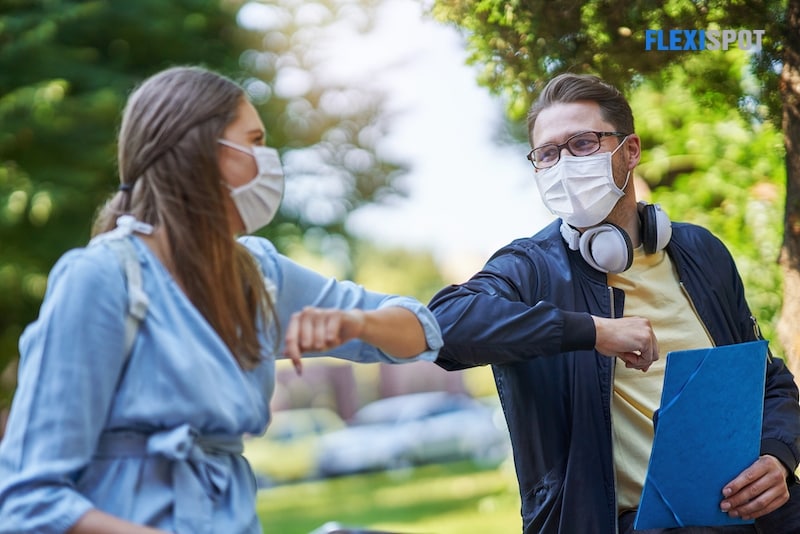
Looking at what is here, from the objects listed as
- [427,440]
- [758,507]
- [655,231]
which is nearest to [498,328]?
[655,231]

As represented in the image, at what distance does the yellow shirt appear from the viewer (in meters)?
2.71

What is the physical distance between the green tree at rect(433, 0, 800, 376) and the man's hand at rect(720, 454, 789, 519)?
3.65ft

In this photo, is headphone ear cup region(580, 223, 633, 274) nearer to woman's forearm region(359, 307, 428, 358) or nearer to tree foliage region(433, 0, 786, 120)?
woman's forearm region(359, 307, 428, 358)

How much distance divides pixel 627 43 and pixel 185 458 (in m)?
2.64

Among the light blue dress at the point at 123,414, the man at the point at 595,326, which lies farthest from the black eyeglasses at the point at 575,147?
the light blue dress at the point at 123,414

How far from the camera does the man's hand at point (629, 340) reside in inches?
94.7

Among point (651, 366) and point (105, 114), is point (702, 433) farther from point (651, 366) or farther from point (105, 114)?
point (105, 114)

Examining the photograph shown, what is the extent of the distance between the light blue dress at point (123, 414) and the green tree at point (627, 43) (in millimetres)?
2196

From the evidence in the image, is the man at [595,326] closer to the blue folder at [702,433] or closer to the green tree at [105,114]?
the blue folder at [702,433]

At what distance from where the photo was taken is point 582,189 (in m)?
2.88

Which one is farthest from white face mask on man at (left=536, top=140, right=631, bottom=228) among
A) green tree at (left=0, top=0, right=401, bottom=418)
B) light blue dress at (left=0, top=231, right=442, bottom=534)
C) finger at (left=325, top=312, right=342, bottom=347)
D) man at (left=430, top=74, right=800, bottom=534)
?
green tree at (left=0, top=0, right=401, bottom=418)

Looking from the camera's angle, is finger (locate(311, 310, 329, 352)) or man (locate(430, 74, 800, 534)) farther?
man (locate(430, 74, 800, 534))

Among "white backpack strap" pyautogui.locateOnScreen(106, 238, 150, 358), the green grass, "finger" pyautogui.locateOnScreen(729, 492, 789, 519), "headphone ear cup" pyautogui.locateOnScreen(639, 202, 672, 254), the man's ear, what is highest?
the man's ear

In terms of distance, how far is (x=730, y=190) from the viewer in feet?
19.6
